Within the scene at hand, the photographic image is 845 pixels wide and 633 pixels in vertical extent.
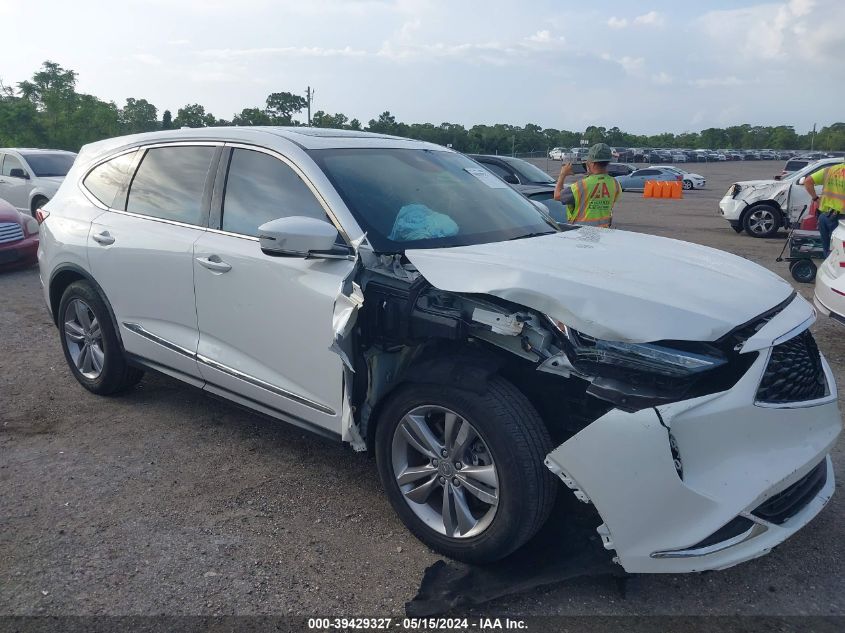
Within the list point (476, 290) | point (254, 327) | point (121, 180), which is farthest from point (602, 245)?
point (121, 180)

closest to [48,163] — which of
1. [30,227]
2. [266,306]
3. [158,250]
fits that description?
[30,227]

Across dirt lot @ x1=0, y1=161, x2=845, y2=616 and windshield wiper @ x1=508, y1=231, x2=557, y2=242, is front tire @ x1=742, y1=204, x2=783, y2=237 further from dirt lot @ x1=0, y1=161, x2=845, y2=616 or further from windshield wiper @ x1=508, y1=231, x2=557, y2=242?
windshield wiper @ x1=508, y1=231, x2=557, y2=242

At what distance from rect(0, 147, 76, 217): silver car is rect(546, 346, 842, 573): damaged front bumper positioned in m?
12.9

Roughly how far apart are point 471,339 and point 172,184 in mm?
2274

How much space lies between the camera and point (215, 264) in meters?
3.63

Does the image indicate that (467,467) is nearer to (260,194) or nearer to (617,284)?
(617,284)

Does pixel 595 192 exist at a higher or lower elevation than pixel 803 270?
higher

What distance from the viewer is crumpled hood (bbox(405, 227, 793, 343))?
2.48m

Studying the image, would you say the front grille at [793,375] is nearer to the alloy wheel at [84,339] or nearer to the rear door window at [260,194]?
the rear door window at [260,194]

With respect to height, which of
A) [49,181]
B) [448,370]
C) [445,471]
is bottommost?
[49,181]

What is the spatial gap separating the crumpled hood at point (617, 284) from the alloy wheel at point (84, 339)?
2.73 m

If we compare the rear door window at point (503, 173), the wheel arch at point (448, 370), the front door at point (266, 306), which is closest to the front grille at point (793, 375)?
the wheel arch at point (448, 370)

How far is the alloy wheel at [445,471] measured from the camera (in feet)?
9.16

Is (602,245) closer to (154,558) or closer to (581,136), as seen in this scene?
(154,558)
